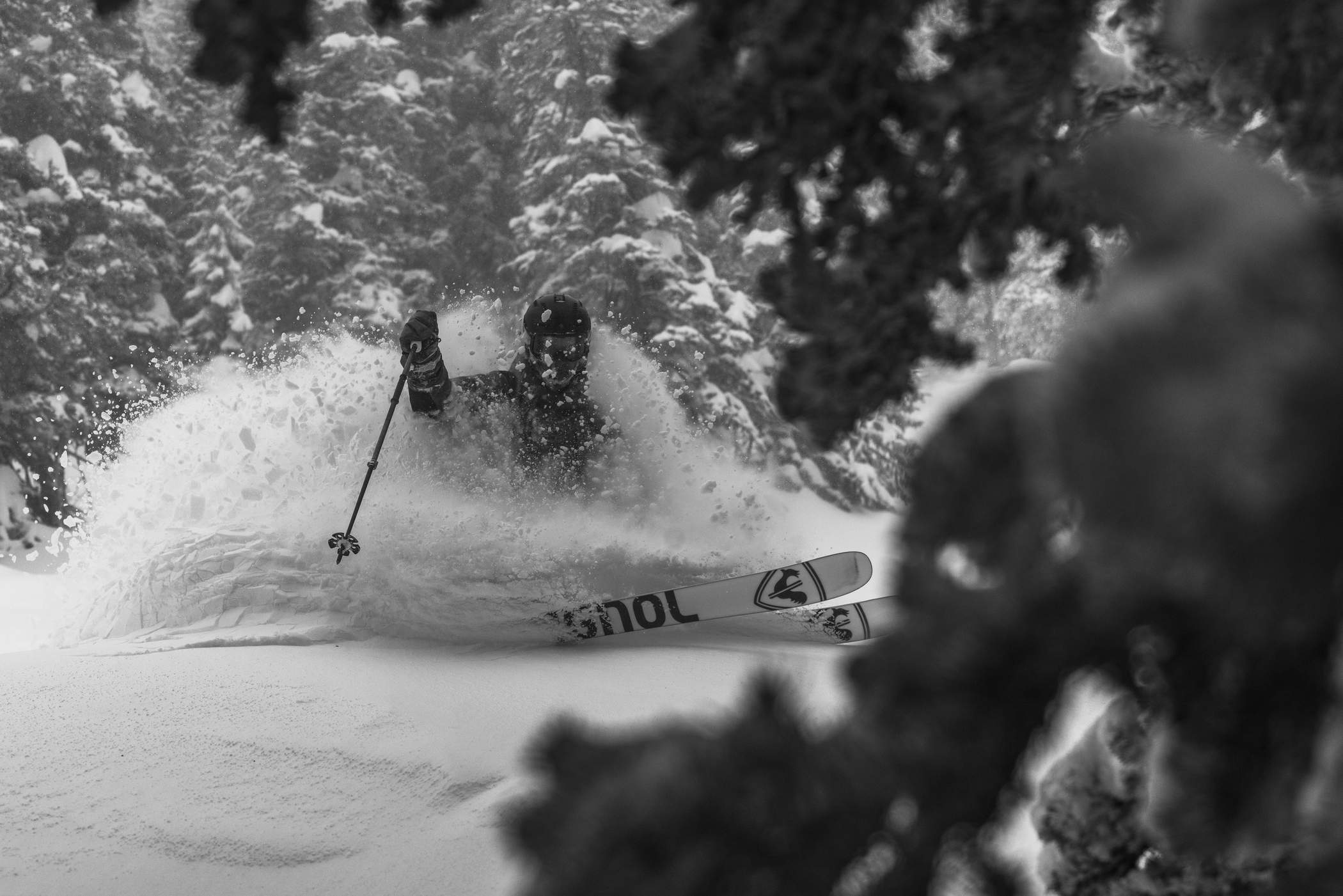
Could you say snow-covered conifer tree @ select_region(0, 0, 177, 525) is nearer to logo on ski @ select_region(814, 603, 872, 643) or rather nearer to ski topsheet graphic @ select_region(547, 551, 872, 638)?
ski topsheet graphic @ select_region(547, 551, 872, 638)

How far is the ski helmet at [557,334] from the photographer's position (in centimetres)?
661

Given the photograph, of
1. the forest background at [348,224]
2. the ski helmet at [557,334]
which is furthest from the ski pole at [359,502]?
the forest background at [348,224]

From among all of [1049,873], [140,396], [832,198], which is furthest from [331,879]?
[140,396]

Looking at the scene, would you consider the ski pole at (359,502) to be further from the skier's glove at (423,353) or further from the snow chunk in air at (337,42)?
the snow chunk in air at (337,42)

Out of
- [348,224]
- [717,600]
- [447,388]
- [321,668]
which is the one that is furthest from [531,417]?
[348,224]

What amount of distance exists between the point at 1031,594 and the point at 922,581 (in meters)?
0.09

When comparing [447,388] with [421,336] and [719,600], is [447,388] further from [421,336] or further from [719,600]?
[719,600]

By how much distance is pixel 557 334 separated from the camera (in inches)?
261

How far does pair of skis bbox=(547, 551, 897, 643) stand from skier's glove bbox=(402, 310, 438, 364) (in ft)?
6.06

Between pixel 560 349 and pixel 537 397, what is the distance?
583 millimetres

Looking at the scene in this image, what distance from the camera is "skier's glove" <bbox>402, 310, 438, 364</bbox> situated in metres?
6.66

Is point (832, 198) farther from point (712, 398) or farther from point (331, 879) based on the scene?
point (712, 398)

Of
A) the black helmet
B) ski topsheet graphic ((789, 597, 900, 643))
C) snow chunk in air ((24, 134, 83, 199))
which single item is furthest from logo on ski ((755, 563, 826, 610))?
snow chunk in air ((24, 134, 83, 199))

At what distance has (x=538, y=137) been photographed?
18.8 meters
